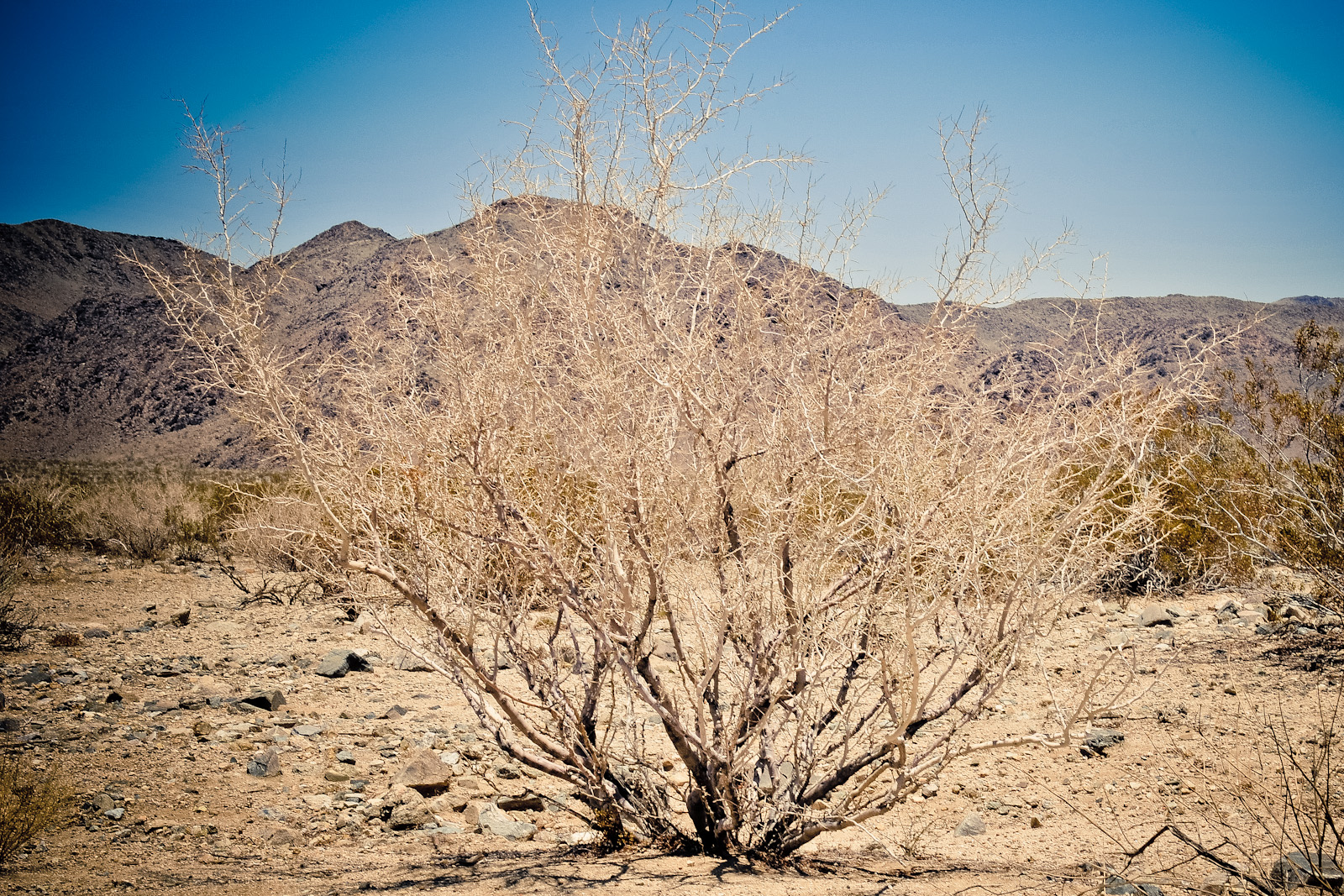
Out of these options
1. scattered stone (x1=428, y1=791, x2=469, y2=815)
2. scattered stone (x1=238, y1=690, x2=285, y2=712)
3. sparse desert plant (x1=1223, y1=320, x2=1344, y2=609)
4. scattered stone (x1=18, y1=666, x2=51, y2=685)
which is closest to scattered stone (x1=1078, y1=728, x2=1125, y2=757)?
sparse desert plant (x1=1223, y1=320, x2=1344, y2=609)

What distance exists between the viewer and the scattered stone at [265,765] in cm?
529

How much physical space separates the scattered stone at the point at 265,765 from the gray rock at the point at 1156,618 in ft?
30.8

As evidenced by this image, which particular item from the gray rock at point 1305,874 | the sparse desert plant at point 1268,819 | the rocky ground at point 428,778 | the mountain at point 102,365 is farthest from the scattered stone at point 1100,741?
the mountain at point 102,365

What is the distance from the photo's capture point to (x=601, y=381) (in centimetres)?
404

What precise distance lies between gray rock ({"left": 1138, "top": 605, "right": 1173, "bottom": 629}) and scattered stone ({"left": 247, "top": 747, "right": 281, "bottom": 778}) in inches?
369

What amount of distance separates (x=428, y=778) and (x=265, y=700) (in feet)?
7.25

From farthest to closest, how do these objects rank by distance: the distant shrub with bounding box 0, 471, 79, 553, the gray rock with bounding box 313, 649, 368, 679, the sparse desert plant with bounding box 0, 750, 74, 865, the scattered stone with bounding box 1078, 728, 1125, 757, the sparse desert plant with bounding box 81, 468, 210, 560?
the sparse desert plant with bounding box 81, 468, 210, 560, the distant shrub with bounding box 0, 471, 79, 553, the gray rock with bounding box 313, 649, 368, 679, the scattered stone with bounding box 1078, 728, 1125, 757, the sparse desert plant with bounding box 0, 750, 74, 865

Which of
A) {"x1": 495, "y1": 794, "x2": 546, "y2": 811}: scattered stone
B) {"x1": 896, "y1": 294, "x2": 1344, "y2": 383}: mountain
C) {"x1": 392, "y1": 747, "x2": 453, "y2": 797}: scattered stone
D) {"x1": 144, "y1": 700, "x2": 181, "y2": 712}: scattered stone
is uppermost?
{"x1": 896, "y1": 294, "x2": 1344, "y2": 383}: mountain

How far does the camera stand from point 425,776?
5.38 meters

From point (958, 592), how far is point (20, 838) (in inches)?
201

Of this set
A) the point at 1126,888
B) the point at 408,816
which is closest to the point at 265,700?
the point at 408,816

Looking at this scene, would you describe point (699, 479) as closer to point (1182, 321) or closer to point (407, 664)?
point (407, 664)

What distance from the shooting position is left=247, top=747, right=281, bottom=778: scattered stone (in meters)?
5.29

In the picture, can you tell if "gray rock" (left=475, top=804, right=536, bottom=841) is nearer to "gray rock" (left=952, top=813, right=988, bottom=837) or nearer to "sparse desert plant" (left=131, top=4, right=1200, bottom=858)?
"sparse desert plant" (left=131, top=4, right=1200, bottom=858)
